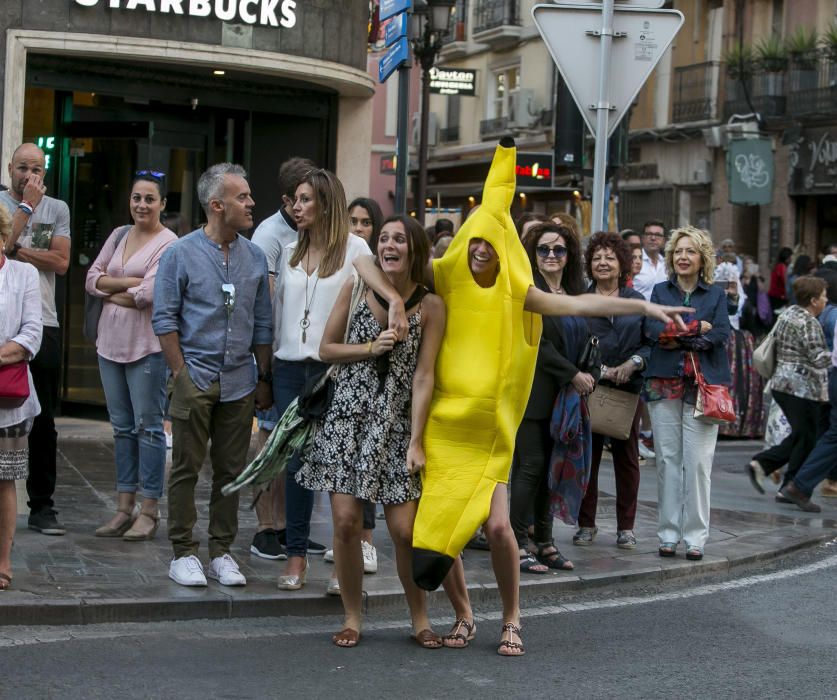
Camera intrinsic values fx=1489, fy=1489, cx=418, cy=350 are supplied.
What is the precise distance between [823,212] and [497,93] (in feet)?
46.6

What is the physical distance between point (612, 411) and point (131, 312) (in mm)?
2958

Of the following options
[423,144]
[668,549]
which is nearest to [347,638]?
[668,549]

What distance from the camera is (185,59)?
12.8 metres

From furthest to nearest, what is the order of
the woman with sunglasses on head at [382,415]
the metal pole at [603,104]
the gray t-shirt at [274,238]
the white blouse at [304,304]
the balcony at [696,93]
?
the balcony at [696,93] → the metal pole at [603,104] → the gray t-shirt at [274,238] → the white blouse at [304,304] → the woman with sunglasses on head at [382,415]

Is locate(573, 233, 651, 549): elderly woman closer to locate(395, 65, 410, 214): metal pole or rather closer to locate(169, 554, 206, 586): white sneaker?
A: locate(169, 554, 206, 586): white sneaker

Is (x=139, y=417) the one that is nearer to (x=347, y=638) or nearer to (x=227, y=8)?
(x=347, y=638)

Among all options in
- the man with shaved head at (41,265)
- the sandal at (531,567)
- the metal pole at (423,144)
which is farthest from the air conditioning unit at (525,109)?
the sandal at (531,567)

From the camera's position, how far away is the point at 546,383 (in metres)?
8.38

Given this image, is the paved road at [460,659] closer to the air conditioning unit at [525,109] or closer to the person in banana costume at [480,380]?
the person in banana costume at [480,380]

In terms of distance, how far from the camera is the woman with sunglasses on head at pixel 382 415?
21.2 feet

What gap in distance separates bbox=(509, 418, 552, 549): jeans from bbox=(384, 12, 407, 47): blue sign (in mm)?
4610

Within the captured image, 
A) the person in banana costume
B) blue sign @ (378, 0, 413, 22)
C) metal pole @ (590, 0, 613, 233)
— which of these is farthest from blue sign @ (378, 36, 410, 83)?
the person in banana costume

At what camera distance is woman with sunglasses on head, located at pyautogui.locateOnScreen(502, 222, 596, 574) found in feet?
27.2

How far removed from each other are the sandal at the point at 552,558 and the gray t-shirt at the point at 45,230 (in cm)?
307
